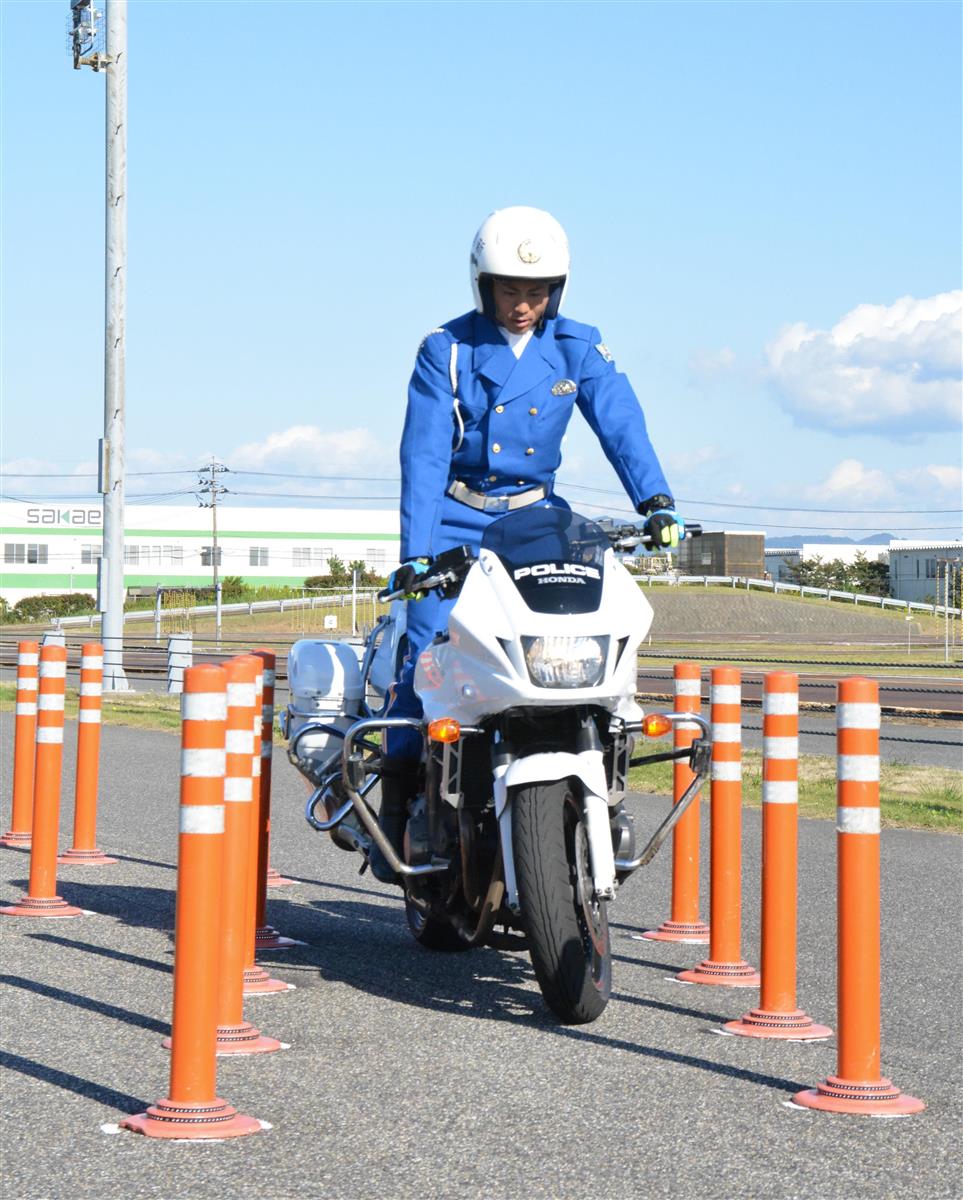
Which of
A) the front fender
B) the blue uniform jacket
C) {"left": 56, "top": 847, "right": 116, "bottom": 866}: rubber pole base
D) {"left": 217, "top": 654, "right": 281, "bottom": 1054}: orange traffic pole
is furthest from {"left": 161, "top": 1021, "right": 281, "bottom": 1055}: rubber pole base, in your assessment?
{"left": 56, "top": 847, "right": 116, "bottom": 866}: rubber pole base

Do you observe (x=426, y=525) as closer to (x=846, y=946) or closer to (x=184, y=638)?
(x=846, y=946)

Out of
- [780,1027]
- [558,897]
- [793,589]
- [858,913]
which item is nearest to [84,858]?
[558,897]

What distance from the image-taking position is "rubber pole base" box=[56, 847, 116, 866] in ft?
32.8

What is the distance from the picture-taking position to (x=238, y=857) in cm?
582

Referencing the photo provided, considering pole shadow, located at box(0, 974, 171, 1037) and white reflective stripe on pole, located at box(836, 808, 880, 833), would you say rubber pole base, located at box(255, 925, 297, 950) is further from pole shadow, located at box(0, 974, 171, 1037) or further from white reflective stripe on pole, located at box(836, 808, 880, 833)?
white reflective stripe on pole, located at box(836, 808, 880, 833)

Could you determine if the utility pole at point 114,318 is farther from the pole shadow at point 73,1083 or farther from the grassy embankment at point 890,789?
the pole shadow at point 73,1083

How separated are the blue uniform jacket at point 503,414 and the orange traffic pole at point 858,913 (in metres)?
2.06

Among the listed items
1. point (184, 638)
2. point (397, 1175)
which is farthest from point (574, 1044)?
point (184, 638)

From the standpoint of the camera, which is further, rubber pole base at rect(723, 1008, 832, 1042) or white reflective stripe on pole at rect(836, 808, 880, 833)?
rubber pole base at rect(723, 1008, 832, 1042)

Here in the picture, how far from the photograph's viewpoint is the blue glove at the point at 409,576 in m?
6.19

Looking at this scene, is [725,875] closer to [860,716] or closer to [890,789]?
[860,716]

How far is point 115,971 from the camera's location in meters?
6.79

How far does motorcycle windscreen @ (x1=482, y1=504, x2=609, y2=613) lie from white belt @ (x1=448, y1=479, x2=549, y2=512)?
2.49 ft

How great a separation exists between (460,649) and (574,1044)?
4.08 ft
